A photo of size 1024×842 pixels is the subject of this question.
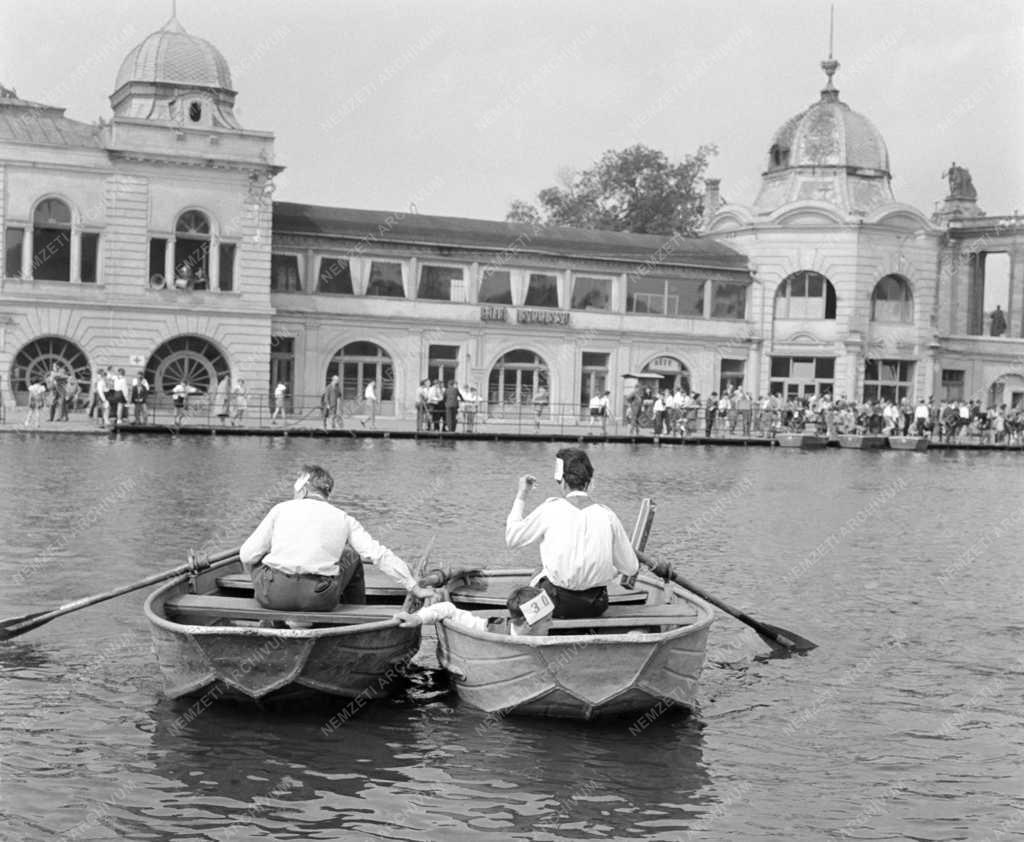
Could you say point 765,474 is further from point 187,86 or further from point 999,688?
point 187,86

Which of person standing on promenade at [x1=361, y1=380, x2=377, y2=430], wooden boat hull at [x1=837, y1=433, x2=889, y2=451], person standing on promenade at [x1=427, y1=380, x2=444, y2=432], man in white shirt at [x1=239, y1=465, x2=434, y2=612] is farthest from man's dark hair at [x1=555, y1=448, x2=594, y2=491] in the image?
wooden boat hull at [x1=837, y1=433, x2=889, y2=451]

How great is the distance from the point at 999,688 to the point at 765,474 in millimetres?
25808

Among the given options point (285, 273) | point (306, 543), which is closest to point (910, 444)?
point (285, 273)

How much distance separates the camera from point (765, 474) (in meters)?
39.0

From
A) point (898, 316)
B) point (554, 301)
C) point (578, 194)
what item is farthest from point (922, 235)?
point (578, 194)

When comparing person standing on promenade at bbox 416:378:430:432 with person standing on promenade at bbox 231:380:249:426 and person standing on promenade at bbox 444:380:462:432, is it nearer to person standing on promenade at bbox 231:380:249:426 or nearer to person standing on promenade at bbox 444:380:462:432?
person standing on promenade at bbox 444:380:462:432

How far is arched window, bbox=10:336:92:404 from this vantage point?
55.1 m

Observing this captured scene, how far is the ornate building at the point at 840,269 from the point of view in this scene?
7062 cm

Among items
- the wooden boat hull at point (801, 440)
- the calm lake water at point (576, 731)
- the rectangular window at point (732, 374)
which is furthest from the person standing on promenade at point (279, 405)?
the calm lake water at point (576, 731)

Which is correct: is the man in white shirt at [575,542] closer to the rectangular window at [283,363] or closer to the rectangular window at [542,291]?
the rectangular window at [283,363]

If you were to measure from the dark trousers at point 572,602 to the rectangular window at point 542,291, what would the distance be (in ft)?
181

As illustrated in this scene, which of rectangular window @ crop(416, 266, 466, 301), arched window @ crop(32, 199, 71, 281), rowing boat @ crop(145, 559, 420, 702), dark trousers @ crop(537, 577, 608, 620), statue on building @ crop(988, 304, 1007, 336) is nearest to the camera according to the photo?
rowing boat @ crop(145, 559, 420, 702)

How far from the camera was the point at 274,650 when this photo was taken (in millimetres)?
11180

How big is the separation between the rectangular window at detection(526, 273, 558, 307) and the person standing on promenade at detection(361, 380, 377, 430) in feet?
26.4
